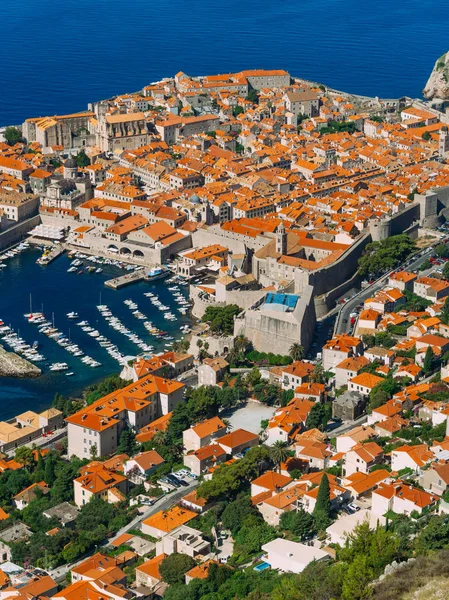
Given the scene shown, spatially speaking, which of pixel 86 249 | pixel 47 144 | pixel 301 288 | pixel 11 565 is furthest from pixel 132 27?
pixel 11 565

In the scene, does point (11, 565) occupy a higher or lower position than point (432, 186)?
lower

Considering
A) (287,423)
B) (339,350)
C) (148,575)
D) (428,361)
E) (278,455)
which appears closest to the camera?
(148,575)

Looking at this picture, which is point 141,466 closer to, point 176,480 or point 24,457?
point 176,480

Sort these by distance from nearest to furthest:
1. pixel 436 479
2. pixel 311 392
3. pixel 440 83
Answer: pixel 436 479, pixel 311 392, pixel 440 83

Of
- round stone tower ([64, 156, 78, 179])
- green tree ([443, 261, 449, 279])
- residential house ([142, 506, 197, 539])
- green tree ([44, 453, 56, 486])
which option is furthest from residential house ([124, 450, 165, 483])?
round stone tower ([64, 156, 78, 179])

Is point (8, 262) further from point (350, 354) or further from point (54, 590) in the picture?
point (54, 590)

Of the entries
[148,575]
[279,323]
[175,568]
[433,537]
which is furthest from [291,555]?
[279,323]
